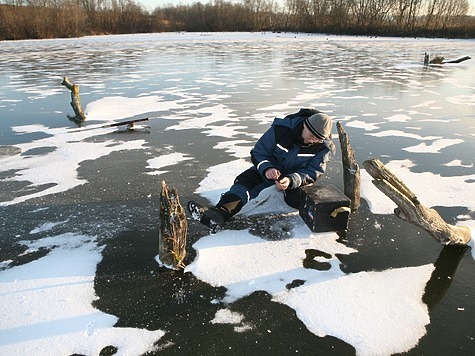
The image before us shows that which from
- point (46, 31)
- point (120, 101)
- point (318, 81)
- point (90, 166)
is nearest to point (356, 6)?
point (46, 31)

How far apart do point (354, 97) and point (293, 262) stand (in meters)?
7.98

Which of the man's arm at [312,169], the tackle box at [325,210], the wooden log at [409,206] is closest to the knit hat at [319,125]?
the man's arm at [312,169]

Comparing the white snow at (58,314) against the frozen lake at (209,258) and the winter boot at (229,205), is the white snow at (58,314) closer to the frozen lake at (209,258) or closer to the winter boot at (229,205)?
the frozen lake at (209,258)

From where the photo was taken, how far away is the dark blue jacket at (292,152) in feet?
11.6

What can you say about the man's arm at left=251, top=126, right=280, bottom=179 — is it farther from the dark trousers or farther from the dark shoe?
the dark shoe

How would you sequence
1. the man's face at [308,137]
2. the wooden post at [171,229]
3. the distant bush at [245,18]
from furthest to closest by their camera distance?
the distant bush at [245,18] → the man's face at [308,137] → the wooden post at [171,229]

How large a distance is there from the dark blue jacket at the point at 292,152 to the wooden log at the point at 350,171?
0.21 meters

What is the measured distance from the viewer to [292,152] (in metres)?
3.59

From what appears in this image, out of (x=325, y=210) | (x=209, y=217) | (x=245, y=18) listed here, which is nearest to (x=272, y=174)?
(x=325, y=210)

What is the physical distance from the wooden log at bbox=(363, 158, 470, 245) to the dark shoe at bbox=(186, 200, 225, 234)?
54.1 inches

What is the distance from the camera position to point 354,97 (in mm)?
9914

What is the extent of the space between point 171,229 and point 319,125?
1574mm

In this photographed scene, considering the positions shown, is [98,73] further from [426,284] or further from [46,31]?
A: [46,31]

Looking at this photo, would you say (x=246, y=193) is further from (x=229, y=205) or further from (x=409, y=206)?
(x=409, y=206)
